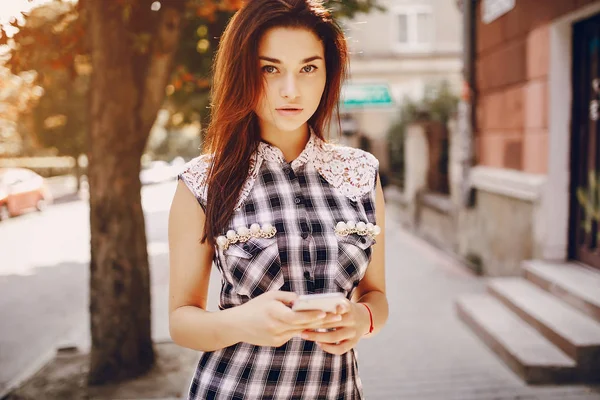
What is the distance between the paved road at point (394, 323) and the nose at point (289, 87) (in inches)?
122

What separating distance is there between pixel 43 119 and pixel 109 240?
20140mm

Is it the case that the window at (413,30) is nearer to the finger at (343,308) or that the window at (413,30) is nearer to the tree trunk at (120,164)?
the tree trunk at (120,164)

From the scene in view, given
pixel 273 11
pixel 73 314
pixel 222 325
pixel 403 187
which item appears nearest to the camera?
pixel 222 325

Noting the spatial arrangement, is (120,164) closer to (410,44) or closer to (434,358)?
(434,358)

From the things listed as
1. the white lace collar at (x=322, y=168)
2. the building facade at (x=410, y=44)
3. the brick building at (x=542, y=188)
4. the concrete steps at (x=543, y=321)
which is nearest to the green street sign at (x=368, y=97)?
the brick building at (x=542, y=188)

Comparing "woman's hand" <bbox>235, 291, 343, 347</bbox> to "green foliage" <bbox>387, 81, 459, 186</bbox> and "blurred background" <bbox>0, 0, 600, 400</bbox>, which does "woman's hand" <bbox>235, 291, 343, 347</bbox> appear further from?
"green foliage" <bbox>387, 81, 459, 186</bbox>

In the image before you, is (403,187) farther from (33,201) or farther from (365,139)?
(33,201)

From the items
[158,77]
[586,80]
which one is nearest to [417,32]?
[586,80]

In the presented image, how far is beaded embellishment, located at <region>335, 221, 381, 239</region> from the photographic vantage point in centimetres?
152

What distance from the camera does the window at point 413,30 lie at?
75.0ft

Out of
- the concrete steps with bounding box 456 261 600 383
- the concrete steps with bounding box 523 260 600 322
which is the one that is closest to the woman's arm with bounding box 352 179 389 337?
the concrete steps with bounding box 456 261 600 383

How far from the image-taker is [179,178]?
157 cm

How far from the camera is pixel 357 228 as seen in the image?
5.05 ft

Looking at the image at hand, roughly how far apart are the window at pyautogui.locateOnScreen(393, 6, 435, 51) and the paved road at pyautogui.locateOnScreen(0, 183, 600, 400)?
13.1m
